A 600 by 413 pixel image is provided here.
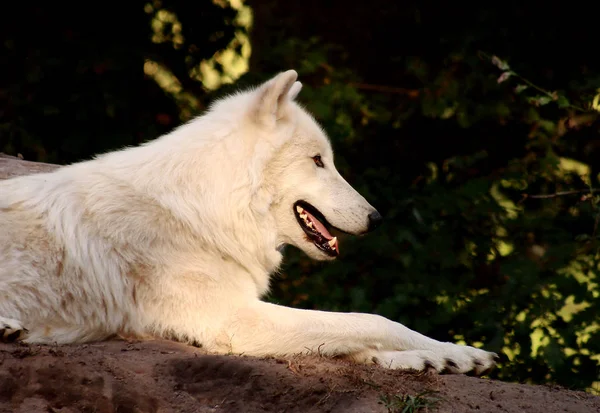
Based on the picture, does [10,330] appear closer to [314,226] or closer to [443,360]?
[314,226]

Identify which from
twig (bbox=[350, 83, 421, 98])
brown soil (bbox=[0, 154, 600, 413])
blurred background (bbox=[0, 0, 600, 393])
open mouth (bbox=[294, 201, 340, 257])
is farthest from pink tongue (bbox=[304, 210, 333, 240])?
twig (bbox=[350, 83, 421, 98])

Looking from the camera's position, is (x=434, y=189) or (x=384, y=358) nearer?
(x=384, y=358)

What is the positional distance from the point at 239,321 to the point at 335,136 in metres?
3.11

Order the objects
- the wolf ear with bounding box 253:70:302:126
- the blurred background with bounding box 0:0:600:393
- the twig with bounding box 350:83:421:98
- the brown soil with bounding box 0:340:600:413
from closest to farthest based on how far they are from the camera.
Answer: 1. the brown soil with bounding box 0:340:600:413
2. the wolf ear with bounding box 253:70:302:126
3. the blurred background with bounding box 0:0:600:393
4. the twig with bounding box 350:83:421:98

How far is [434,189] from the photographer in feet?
21.9

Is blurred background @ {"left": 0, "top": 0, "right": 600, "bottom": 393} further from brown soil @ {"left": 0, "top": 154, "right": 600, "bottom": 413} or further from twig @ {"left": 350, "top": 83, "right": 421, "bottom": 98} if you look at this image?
brown soil @ {"left": 0, "top": 154, "right": 600, "bottom": 413}

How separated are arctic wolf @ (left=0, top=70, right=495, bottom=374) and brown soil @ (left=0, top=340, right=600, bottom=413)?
0.34m

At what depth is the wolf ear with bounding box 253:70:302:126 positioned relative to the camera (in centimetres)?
418

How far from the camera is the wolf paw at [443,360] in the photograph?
382 cm

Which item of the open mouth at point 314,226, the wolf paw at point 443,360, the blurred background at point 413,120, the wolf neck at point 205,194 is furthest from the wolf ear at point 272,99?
the blurred background at point 413,120

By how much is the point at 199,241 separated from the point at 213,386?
3.38 ft

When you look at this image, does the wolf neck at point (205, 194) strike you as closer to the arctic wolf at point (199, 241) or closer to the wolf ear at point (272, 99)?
the arctic wolf at point (199, 241)

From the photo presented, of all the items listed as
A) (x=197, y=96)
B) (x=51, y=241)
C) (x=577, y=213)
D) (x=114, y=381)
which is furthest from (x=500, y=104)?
(x=114, y=381)

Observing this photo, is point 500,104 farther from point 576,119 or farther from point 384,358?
point 384,358
